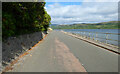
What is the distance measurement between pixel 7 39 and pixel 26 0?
119 inches

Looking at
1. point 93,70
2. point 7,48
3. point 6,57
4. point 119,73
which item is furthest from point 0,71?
point 119,73

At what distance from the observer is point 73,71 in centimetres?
430

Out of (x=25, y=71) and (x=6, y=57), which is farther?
(x=6, y=57)

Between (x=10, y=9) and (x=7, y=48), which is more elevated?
(x=10, y=9)

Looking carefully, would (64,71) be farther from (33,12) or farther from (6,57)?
(33,12)

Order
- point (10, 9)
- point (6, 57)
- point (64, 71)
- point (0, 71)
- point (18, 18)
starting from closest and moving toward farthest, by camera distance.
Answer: point (0, 71) < point (64, 71) < point (6, 57) < point (10, 9) < point (18, 18)

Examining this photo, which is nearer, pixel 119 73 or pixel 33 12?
pixel 119 73

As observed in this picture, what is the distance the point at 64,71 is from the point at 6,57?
3066 millimetres

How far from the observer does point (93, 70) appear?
4.39 metres

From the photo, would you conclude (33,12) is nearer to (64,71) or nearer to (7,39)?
(7,39)

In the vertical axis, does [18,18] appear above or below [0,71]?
above

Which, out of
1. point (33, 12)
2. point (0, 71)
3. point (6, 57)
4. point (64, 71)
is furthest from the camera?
point (33, 12)

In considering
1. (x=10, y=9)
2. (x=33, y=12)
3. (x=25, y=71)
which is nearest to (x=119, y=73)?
(x=25, y=71)

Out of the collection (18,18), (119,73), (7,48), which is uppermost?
(18,18)
